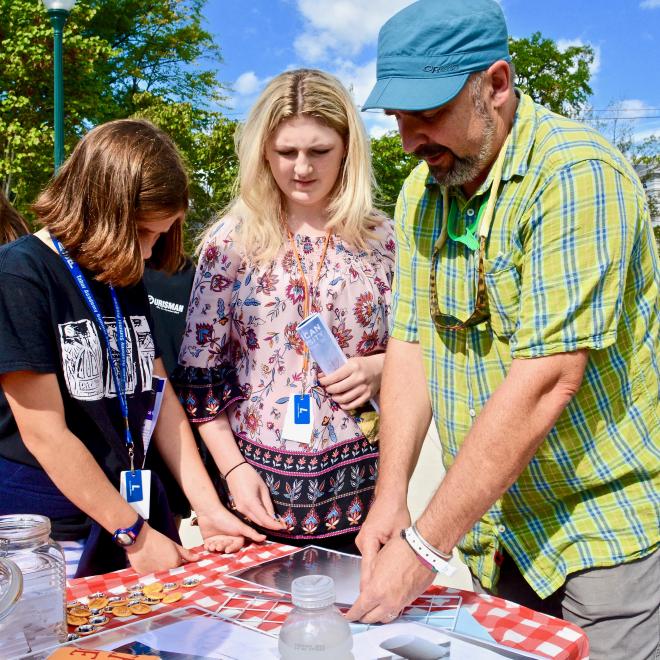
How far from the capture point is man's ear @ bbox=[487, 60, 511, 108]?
1.39 meters

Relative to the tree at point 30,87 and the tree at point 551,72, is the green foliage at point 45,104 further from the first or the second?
the tree at point 551,72

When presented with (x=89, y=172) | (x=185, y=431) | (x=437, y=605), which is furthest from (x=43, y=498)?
(x=437, y=605)

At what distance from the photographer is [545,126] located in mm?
1410

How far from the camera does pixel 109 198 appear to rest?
166 cm

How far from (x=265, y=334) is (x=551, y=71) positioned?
25.1m

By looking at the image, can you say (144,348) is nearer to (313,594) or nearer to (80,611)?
(80,611)

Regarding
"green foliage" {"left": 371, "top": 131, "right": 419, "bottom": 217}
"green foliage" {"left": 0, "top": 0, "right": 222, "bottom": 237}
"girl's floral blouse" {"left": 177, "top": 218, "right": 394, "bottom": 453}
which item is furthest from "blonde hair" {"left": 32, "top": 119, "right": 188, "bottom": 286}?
"green foliage" {"left": 371, "top": 131, "right": 419, "bottom": 217}

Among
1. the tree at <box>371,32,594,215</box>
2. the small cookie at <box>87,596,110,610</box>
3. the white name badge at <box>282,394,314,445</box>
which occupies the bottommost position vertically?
the small cookie at <box>87,596,110,610</box>

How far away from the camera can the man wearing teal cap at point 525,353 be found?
127 centimetres

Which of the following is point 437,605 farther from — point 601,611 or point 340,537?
point 340,537

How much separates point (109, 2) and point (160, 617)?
1933 cm

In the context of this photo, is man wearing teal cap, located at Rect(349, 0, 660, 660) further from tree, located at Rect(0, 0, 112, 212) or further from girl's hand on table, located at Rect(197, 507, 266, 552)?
tree, located at Rect(0, 0, 112, 212)

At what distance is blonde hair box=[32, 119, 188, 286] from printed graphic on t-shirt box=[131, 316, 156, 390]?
0.36 ft

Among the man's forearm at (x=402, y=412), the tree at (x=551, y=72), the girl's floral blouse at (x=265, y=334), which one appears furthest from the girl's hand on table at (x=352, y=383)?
the tree at (x=551, y=72)
